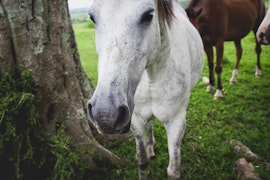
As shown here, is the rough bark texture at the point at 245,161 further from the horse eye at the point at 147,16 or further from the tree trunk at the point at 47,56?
the horse eye at the point at 147,16

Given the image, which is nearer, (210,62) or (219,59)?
(219,59)

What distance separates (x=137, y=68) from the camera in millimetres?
1428

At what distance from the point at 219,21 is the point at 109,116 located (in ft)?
13.1

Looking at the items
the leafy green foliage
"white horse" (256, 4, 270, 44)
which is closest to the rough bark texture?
"white horse" (256, 4, 270, 44)

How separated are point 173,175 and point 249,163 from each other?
3.39ft

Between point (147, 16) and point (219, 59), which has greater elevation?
point (147, 16)

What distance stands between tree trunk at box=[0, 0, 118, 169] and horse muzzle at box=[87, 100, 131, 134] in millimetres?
1194

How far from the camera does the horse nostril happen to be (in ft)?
4.00

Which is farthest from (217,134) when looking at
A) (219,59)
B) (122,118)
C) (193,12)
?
(122,118)

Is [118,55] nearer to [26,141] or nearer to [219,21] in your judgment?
[26,141]

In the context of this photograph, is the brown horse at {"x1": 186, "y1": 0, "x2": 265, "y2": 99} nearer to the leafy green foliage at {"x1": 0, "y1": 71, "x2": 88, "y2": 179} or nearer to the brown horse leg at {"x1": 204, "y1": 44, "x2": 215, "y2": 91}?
the brown horse leg at {"x1": 204, "y1": 44, "x2": 215, "y2": 91}

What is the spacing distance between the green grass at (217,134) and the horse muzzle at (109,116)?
1713 mm

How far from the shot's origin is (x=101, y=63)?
1.32m

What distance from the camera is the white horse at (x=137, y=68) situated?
4.01ft
